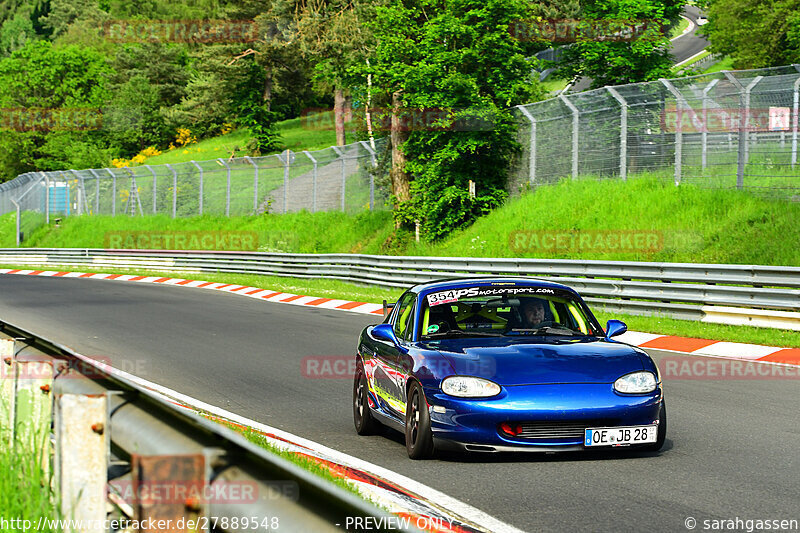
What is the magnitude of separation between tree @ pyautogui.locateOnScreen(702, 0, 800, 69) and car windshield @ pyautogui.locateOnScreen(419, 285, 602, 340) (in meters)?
43.9

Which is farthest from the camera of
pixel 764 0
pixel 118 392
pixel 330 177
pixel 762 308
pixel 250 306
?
pixel 764 0

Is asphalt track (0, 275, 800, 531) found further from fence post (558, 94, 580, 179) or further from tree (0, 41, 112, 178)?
tree (0, 41, 112, 178)

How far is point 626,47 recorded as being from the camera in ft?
116

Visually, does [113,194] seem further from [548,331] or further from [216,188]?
[548,331]

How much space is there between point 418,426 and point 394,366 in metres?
0.83

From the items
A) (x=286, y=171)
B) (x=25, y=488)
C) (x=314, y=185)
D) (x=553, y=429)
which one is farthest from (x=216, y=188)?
(x=25, y=488)

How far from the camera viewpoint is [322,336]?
17.1 meters

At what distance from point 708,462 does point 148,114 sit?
9768 centimetres

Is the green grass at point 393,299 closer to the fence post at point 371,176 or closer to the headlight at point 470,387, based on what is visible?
the fence post at point 371,176

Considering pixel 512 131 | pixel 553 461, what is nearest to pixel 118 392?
pixel 553 461

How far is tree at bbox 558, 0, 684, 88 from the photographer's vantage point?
1371 inches

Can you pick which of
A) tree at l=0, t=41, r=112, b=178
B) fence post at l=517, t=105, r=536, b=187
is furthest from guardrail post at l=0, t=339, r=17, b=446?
tree at l=0, t=41, r=112, b=178

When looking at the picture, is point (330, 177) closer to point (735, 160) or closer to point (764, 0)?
point (735, 160)

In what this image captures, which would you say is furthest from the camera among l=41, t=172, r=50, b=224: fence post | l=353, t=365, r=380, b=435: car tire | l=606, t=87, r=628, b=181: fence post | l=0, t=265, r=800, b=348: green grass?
l=41, t=172, r=50, b=224: fence post
